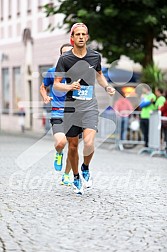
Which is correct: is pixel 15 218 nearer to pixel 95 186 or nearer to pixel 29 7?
pixel 95 186

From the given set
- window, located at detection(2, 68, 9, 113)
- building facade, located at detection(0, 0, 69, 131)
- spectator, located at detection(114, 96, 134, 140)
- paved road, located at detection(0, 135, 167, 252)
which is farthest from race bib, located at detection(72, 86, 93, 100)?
window, located at detection(2, 68, 9, 113)

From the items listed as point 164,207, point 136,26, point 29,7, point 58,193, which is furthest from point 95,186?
point 29,7

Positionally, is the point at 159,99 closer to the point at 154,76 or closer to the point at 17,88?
the point at 154,76

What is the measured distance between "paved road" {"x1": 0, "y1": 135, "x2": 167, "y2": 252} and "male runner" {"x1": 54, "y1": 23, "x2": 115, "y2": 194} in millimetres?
553

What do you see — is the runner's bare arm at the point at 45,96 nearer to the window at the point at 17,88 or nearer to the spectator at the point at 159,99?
the spectator at the point at 159,99

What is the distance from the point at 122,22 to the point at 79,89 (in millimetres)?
12357

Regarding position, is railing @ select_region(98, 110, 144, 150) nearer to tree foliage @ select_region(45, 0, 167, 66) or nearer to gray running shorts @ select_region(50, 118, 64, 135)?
tree foliage @ select_region(45, 0, 167, 66)

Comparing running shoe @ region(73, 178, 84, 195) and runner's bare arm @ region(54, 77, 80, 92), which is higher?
runner's bare arm @ region(54, 77, 80, 92)

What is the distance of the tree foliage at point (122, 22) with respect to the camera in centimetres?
1895

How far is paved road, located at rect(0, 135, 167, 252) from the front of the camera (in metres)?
5.35

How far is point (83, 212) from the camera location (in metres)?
6.80

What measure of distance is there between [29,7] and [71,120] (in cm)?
2790

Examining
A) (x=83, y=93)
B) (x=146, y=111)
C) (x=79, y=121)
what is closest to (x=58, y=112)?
(x=79, y=121)

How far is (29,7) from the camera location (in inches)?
1388
